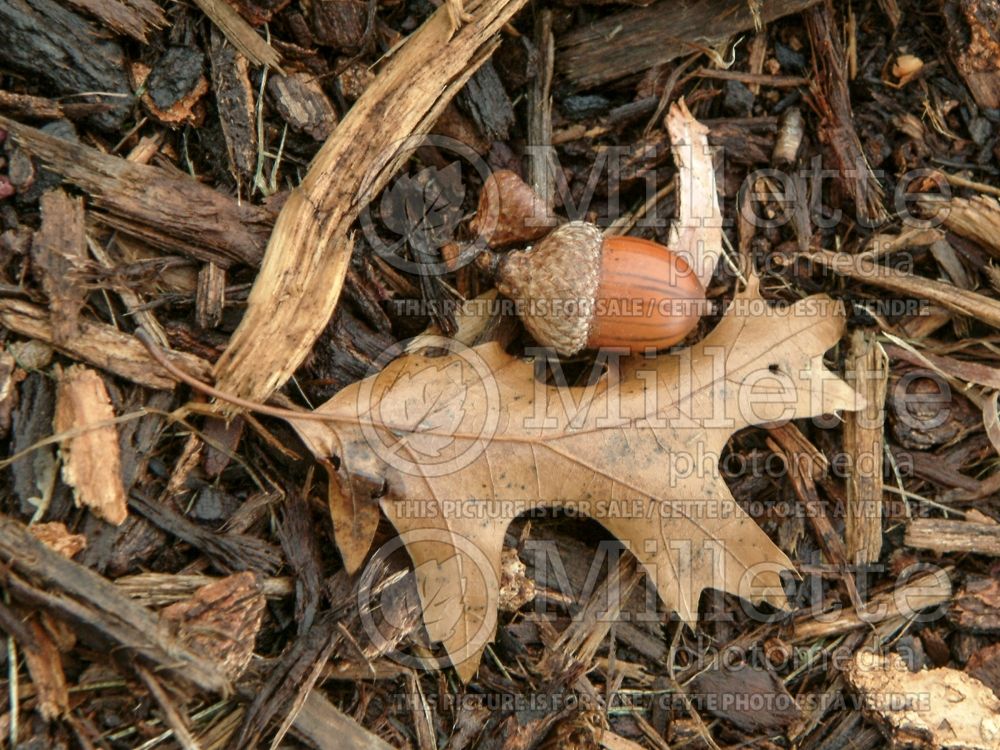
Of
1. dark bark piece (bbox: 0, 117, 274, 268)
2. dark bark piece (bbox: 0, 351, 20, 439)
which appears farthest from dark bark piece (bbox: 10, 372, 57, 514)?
dark bark piece (bbox: 0, 117, 274, 268)

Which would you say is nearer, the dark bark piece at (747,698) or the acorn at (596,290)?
the acorn at (596,290)

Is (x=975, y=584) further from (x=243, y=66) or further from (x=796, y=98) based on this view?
(x=243, y=66)

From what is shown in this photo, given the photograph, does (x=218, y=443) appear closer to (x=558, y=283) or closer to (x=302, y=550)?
(x=302, y=550)

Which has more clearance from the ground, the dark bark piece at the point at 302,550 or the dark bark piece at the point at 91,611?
the dark bark piece at the point at 91,611

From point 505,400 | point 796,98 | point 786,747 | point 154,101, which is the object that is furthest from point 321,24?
point 786,747

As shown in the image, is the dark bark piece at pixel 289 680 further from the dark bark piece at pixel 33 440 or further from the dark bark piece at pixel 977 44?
the dark bark piece at pixel 977 44

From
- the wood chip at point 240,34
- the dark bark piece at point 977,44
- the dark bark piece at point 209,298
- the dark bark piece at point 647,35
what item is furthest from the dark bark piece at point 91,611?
the dark bark piece at point 977,44
